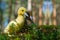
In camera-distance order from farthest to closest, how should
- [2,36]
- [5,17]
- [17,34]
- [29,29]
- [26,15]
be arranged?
1. [5,17]
2. [26,15]
3. [29,29]
4. [17,34]
5. [2,36]

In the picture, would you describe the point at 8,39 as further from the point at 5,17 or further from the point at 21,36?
the point at 5,17

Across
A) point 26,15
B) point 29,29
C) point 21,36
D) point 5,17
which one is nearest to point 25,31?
point 29,29

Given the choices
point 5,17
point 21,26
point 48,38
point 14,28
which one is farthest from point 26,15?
point 5,17

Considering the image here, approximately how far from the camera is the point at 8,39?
170 centimetres

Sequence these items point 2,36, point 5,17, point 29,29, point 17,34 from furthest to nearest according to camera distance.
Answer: point 5,17
point 29,29
point 17,34
point 2,36

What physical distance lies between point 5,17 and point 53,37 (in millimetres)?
21128

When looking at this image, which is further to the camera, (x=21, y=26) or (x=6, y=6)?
(x=6, y=6)

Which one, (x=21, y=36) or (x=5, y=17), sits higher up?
(x=21, y=36)

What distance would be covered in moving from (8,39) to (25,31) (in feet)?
0.92

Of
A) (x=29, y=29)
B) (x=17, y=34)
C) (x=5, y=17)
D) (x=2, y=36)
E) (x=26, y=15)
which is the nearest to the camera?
(x=2, y=36)

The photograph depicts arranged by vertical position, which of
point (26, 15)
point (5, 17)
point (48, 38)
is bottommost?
point (5, 17)

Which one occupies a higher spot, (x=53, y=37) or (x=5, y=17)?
(x=53, y=37)

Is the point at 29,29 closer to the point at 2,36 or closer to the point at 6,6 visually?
the point at 2,36

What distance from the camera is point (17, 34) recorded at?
1.84 metres
